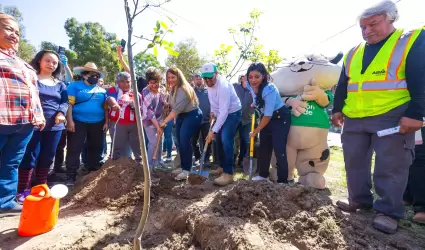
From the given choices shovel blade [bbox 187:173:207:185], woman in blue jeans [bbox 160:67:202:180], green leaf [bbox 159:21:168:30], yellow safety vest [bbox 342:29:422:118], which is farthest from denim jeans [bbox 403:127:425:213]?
green leaf [bbox 159:21:168:30]

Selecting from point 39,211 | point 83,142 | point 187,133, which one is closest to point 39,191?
point 39,211

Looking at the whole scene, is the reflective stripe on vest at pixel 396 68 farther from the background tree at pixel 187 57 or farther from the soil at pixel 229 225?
the background tree at pixel 187 57

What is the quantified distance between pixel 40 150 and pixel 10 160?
0.54m

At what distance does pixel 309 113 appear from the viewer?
138 inches

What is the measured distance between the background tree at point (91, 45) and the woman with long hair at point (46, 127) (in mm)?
20234

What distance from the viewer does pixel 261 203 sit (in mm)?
2268

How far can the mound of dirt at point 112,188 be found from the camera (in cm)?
297

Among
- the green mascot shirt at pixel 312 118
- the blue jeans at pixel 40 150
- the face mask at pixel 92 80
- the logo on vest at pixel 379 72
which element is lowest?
the blue jeans at pixel 40 150

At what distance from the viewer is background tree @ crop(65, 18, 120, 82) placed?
23453 mm

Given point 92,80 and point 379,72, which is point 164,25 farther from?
point 92,80

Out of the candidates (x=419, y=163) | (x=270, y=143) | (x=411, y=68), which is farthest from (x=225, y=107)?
(x=419, y=163)

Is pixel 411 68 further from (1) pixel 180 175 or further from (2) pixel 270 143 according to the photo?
(1) pixel 180 175

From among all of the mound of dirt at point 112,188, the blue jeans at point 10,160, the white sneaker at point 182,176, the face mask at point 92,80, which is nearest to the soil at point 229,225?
the mound of dirt at point 112,188

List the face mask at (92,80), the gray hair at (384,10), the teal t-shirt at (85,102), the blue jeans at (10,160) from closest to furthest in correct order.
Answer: the gray hair at (384,10) → the blue jeans at (10,160) → the teal t-shirt at (85,102) → the face mask at (92,80)
